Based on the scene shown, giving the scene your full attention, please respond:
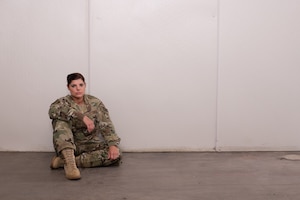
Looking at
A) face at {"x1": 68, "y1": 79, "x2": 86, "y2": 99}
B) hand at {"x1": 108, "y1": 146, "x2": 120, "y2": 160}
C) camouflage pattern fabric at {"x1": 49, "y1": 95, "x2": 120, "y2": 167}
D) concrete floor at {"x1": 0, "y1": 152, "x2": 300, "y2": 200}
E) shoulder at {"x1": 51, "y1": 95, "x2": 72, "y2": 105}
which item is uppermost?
face at {"x1": 68, "y1": 79, "x2": 86, "y2": 99}

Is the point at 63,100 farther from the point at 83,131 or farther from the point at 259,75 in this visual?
the point at 259,75

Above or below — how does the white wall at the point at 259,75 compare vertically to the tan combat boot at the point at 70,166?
above

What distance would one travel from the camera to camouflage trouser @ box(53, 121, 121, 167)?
2.74 m

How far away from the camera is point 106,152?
2934 mm

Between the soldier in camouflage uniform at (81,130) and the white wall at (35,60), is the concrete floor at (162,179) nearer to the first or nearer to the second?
the soldier in camouflage uniform at (81,130)

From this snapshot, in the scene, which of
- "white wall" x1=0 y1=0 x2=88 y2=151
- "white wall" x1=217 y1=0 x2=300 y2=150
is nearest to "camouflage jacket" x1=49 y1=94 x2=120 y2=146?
"white wall" x1=0 y1=0 x2=88 y2=151

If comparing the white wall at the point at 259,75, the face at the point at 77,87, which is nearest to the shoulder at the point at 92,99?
the face at the point at 77,87

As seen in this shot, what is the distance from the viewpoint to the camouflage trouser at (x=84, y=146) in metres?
2.74

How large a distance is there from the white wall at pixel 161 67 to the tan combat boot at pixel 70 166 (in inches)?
32.2

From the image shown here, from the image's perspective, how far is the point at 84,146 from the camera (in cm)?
304

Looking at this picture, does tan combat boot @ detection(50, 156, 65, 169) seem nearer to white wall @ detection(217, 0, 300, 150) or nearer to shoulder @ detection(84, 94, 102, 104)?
shoulder @ detection(84, 94, 102, 104)

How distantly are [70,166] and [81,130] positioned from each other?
19.4 inches

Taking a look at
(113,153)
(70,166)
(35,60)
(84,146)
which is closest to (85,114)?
(84,146)

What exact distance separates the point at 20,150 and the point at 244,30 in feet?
8.10
